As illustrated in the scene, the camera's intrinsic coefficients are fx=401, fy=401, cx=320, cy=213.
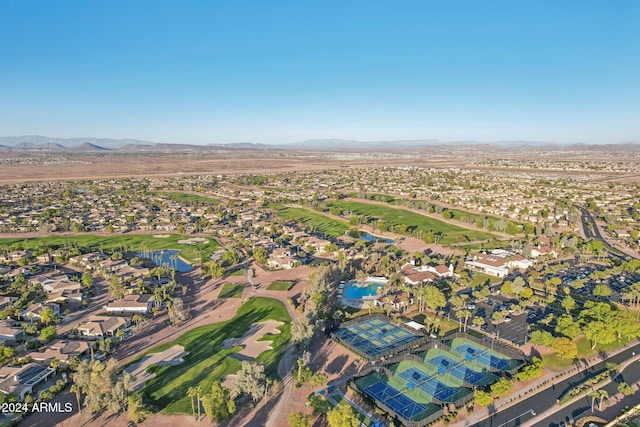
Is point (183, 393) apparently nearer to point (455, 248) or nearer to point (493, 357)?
point (493, 357)

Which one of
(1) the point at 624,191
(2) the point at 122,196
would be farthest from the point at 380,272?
(1) the point at 624,191

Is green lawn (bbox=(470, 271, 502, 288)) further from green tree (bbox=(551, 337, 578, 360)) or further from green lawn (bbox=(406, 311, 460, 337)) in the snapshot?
green tree (bbox=(551, 337, 578, 360))

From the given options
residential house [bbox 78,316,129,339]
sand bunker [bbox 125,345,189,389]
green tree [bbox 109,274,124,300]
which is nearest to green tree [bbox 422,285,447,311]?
sand bunker [bbox 125,345,189,389]

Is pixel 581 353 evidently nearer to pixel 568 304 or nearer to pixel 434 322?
pixel 568 304

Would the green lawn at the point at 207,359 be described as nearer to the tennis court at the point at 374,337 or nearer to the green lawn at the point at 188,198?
the tennis court at the point at 374,337

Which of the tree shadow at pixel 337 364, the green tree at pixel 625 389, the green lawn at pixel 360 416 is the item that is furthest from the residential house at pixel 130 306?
the green tree at pixel 625 389
